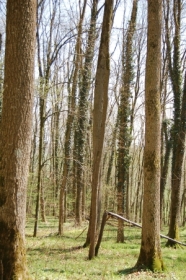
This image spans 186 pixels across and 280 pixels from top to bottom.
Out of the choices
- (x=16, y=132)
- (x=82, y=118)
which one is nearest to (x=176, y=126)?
(x=82, y=118)

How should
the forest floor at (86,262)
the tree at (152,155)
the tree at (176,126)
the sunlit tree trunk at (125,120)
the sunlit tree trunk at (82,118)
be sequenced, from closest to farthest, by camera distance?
1. the forest floor at (86,262)
2. the tree at (152,155)
3. the tree at (176,126)
4. the sunlit tree trunk at (125,120)
5. the sunlit tree trunk at (82,118)

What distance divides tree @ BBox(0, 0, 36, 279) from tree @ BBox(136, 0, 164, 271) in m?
3.49

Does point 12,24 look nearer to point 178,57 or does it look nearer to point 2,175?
point 2,175

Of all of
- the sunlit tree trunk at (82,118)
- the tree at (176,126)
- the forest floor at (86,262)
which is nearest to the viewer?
the forest floor at (86,262)

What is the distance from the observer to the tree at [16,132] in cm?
444

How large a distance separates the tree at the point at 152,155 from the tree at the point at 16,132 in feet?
11.4

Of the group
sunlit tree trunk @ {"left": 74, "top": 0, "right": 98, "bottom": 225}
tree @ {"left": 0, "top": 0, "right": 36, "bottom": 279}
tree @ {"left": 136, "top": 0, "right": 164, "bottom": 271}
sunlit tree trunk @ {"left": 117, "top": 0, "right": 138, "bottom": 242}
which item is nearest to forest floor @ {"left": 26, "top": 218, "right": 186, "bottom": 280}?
tree @ {"left": 136, "top": 0, "right": 164, "bottom": 271}

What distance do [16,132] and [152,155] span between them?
12.2ft

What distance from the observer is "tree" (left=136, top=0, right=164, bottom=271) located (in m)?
7.21

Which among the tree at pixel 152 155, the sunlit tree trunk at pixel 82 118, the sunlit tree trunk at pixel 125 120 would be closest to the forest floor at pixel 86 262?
the tree at pixel 152 155

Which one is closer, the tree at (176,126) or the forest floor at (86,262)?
the forest floor at (86,262)

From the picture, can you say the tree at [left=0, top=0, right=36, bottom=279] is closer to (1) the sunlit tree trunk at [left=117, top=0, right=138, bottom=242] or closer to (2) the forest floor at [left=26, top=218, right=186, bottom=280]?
(2) the forest floor at [left=26, top=218, right=186, bottom=280]

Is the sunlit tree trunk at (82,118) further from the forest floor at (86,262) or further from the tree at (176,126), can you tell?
the forest floor at (86,262)

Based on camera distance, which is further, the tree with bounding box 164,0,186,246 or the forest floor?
the tree with bounding box 164,0,186,246
